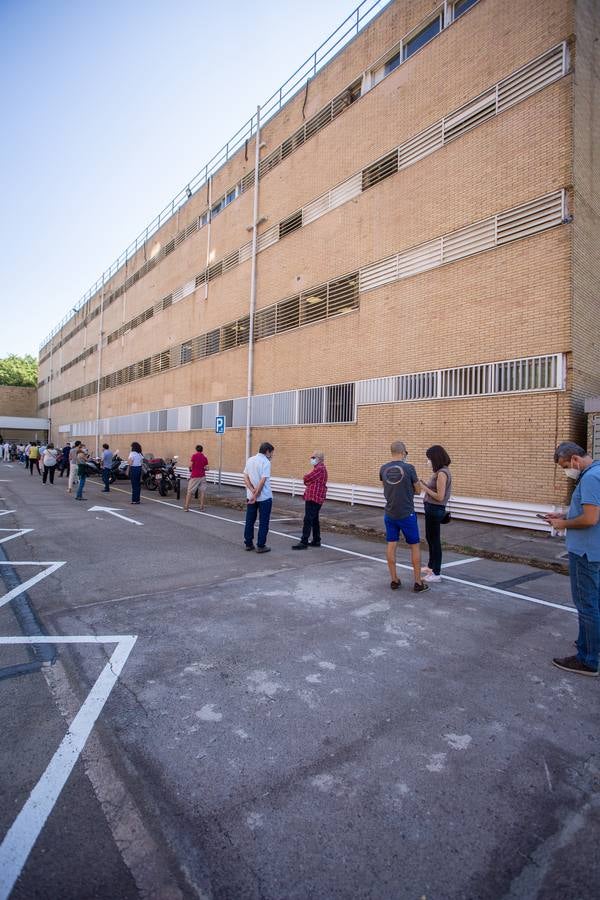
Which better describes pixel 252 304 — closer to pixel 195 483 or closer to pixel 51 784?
pixel 195 483

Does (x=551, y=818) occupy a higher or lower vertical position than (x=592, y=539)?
lower

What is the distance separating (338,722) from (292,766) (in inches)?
20.4

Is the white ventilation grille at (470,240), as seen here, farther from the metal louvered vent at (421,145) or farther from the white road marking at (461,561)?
the white road marking at (461,561)

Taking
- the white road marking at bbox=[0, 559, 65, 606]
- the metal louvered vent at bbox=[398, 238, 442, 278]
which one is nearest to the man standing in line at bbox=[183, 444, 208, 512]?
the white road marking at bbox=[0, 559, 65, 606]

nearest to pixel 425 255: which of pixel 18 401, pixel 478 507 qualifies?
pixel 478 507

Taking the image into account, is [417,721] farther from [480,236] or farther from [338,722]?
[480,236]

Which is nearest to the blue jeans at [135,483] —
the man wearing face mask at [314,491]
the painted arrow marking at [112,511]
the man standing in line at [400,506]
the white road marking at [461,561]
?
the painted arrow marking at [112,511]

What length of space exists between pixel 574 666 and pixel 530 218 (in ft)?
33.5

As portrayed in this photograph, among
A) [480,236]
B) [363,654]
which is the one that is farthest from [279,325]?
[363,654]

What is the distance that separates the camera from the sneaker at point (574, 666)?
3693 millimetres

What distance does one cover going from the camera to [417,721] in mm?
2998

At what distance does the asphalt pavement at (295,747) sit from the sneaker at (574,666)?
0.43 feet

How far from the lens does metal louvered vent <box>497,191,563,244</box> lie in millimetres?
10188

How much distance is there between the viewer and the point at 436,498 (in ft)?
20.7
